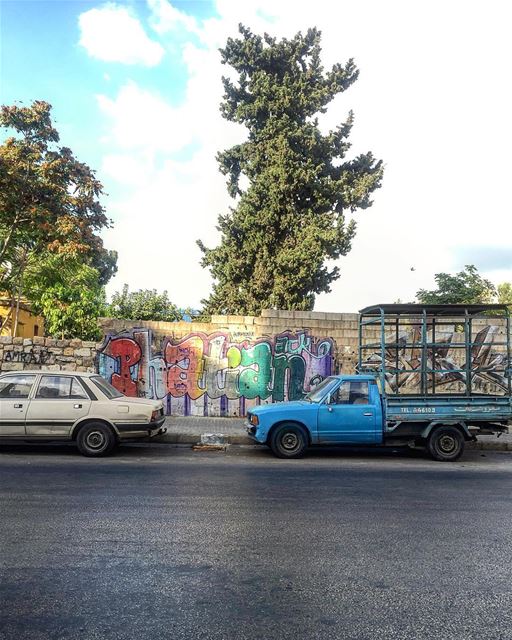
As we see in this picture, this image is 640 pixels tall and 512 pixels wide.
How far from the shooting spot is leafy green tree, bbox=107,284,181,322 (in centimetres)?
3044

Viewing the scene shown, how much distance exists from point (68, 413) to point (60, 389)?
500 mm

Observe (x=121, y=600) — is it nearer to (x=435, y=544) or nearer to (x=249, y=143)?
(x=435, y=544)

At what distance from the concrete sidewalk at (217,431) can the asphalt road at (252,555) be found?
3451 millimetres

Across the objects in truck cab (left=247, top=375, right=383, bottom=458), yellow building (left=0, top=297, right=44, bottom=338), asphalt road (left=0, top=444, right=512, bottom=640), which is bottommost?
asphalt road (left=0, top=444, right=512, bottom=640)

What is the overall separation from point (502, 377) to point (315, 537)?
1128cm

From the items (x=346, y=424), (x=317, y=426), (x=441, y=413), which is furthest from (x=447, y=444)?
(x=317, y=426)

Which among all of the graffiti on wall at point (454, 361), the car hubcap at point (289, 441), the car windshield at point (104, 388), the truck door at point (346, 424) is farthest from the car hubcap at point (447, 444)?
the car windshield at point (104, 388)

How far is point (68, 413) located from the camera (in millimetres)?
9797

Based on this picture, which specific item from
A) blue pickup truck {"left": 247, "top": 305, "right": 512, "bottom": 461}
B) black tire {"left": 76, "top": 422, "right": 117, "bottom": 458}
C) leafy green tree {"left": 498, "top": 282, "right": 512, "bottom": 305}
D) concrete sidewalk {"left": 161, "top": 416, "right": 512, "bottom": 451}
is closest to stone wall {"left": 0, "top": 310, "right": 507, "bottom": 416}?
concrete sidewalk {"left": 161, "top": 416, "right": 512, "bottom": 451}

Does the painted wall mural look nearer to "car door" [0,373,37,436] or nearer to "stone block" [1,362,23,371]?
"stone block" [1,362,23,371]

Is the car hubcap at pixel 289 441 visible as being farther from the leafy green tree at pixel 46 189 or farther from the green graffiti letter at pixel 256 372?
the leafy green tree at pixel 46 189

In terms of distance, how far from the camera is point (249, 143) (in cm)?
2558

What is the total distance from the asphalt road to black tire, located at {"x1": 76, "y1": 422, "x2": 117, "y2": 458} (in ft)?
4.46

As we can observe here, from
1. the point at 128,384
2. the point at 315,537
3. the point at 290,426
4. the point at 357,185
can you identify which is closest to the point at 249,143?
the point at 357,185
